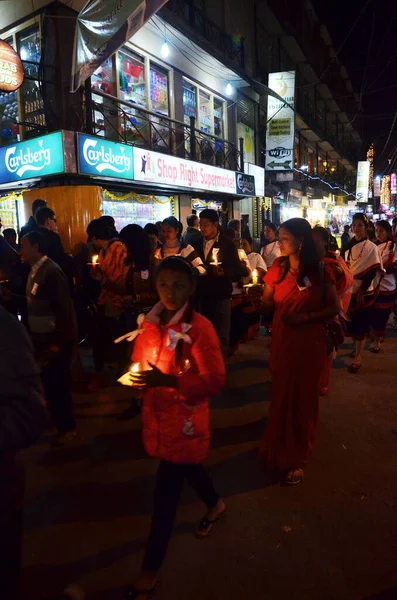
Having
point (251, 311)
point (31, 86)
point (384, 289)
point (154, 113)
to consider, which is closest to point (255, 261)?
point (251, 311)

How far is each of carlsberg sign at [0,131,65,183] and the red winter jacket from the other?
6718mm

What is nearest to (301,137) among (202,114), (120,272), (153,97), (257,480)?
(202,114)

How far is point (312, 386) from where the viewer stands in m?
3.30

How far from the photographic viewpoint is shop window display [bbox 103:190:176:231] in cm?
1086

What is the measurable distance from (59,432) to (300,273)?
2686 millimetres

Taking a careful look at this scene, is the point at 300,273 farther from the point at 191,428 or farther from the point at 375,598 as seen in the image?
the point at 375,598

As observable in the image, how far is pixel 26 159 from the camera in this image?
8836mm

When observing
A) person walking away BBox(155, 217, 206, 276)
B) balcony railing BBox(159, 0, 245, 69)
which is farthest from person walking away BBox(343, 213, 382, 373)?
balcony railing BBox(159, 0, 245, 69)

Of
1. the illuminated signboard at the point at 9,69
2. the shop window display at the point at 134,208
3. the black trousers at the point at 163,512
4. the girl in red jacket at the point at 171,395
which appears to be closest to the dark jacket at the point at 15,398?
the girl in red jacket at the point at 171,395

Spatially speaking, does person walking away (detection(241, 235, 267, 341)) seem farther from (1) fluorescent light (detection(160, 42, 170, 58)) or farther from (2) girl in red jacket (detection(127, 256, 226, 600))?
(1) fluorescent light (detection(160, 42, 170, 58))

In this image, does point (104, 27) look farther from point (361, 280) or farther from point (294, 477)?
point (294, 477)

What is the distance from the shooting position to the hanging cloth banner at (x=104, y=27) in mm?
5105

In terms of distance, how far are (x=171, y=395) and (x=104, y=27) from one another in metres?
5.42

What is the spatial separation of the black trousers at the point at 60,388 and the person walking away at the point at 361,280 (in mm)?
3925
